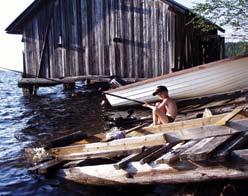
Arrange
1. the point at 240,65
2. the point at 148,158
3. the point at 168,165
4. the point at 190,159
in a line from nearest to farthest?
the point at 190,159 < the point at 168,165 < the point at 148,158 < the point at 240,65

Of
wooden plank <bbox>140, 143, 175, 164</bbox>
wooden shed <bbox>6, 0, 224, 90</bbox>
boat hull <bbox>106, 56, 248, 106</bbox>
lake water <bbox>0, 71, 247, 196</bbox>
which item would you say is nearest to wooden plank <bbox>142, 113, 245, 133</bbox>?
wooden plank <bbox>140, 143, 175, 164</bbox>

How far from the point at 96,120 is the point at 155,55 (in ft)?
15.6

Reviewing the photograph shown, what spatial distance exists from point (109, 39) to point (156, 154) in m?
Answer: 13.3

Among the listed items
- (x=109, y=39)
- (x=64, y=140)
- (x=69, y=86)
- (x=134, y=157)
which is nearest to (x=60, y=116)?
(x=109, y=39)

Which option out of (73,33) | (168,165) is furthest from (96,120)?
(168,165)

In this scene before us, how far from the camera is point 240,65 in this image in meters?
13.4

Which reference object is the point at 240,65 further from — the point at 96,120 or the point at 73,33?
the point at 73,33

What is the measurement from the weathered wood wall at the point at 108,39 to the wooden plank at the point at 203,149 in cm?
1134

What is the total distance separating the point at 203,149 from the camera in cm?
596

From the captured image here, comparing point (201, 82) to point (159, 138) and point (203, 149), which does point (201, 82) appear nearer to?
point (159, 138)

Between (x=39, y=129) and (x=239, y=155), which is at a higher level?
(x=239, y=155)

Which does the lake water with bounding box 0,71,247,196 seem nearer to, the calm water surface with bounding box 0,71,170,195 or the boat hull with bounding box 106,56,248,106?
the calm water surface with bounding box 0,71,170,195

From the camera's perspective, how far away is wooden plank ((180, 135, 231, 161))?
584 centimetres

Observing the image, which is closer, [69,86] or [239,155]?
[239,155]
